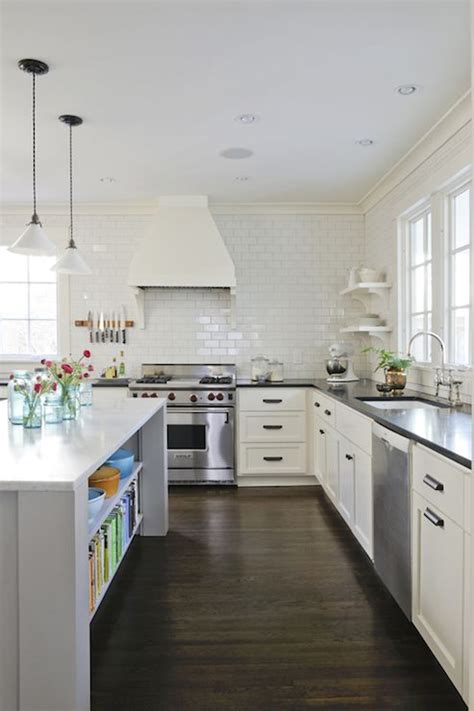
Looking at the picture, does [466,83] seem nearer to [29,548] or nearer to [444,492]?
[444,492]

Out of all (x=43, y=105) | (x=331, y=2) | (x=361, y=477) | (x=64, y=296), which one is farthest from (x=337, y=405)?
(x=64, y=296)

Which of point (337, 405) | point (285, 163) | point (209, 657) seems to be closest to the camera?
point (209, 657)

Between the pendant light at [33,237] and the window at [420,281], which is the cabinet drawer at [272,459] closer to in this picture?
the window at [420,281]

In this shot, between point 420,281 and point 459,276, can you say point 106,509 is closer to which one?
point 459,276

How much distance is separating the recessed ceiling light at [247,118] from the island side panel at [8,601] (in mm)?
2599

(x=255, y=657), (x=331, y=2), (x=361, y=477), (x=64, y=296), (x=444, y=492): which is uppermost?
(x=331, y=2)

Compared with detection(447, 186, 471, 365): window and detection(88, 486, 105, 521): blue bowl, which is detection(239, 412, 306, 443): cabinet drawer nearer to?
detection(447, 186, 471, 365): window

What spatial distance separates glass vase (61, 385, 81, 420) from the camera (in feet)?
8.50

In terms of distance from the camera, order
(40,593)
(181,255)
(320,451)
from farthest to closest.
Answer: (181,255) → (320,451) → (40,593)

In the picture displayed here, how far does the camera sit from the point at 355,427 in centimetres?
309

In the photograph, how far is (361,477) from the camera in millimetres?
2973

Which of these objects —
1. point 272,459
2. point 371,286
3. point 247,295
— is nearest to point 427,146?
point 371,286

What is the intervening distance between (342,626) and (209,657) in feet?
2.06

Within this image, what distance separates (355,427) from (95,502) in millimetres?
1682
